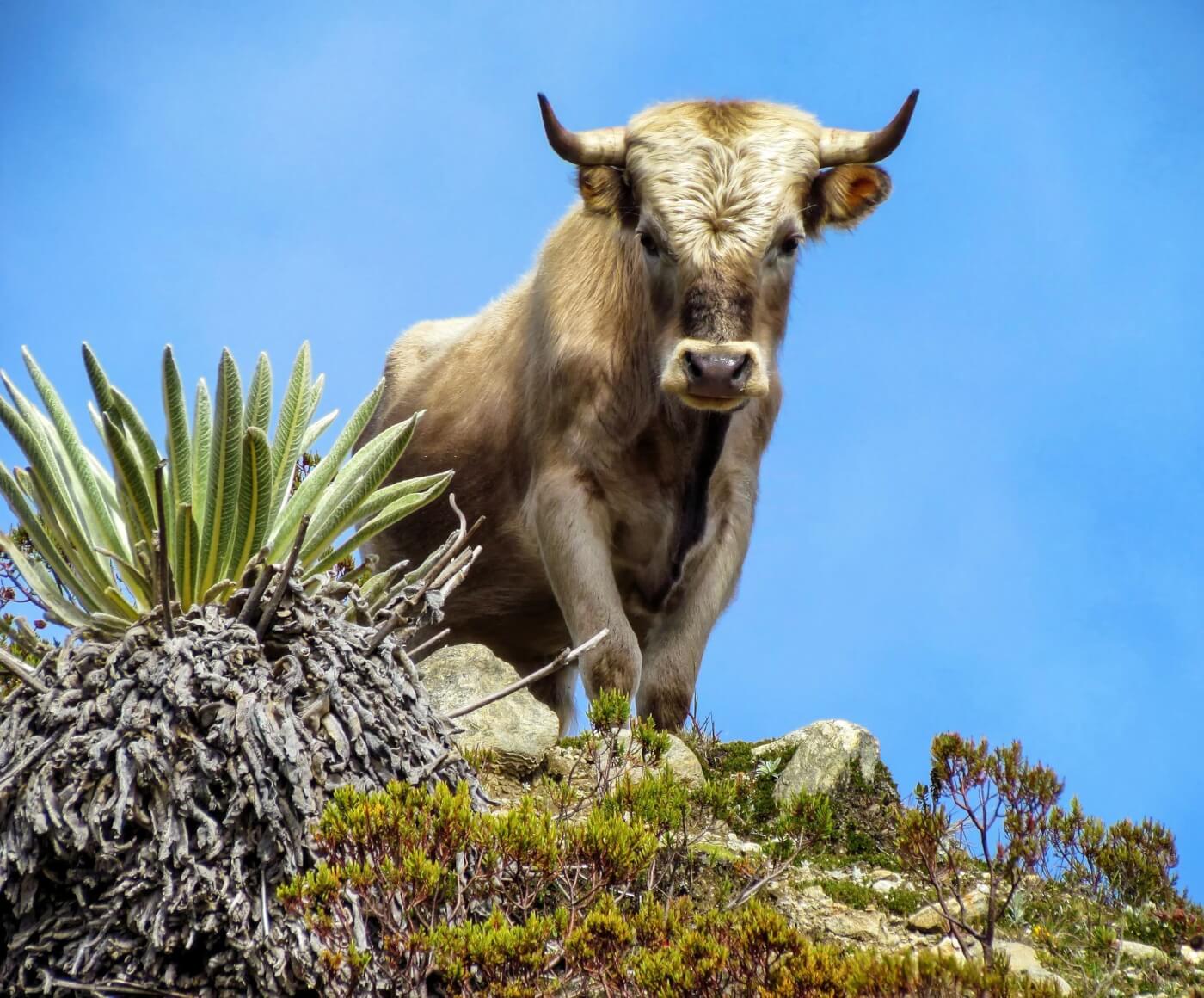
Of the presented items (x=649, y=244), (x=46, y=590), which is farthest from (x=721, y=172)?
(x=46, y=590)

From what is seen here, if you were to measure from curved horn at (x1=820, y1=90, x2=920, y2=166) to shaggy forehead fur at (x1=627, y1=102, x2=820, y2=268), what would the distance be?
0.12 metres

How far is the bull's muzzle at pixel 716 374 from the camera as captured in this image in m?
6.77

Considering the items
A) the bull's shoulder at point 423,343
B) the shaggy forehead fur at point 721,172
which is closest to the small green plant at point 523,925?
the shaggy forehead fur at point 721,172

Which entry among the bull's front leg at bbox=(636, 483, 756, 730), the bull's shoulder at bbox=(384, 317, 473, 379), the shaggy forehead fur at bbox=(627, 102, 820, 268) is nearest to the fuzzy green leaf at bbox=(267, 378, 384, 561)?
the shaggy forehead fur at bbox=(627, 102, 820, 268)

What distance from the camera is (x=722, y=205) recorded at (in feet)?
23.9

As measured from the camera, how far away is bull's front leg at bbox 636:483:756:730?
7.48 m

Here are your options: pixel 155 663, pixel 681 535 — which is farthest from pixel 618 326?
pixel 155 663

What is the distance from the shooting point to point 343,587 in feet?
15.0

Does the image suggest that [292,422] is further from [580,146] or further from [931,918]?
[580,146]

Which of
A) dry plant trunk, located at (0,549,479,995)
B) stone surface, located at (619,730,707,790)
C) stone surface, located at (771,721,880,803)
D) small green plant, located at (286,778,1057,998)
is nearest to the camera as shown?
small green plant, located at (286,778,1057,998)

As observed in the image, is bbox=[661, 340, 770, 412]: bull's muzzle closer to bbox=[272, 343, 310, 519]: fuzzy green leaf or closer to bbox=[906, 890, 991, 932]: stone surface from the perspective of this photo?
bbox=[272, 343, 310, 519]: fuzzy green leaf

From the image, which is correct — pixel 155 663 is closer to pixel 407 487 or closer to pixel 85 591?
pixel 85 591

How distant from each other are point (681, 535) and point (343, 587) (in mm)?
3667

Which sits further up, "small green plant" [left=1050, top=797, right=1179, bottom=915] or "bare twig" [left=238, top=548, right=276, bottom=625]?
"small green plant" [left=1050, top=797, right=1179, bottom=915]
